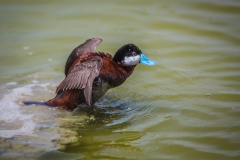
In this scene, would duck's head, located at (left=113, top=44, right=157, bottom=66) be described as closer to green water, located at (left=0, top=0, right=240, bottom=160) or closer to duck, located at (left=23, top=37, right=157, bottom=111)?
duck, located at (left=23, top=37, right=157, bottom=111)

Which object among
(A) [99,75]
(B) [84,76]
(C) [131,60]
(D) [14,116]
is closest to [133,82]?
(C) [131,60]

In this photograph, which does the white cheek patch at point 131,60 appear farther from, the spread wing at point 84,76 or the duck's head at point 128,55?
the spread wing at point 84,76

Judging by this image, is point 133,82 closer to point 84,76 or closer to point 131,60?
point 131,60

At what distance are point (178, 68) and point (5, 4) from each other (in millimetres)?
4107

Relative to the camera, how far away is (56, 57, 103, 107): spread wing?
16.8 feet

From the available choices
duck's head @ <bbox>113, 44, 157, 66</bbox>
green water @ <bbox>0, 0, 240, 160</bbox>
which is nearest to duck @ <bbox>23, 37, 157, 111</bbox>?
duck's head @ <bbox>113, 44, 157, 66</bbox>

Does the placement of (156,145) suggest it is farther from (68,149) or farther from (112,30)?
(112,30)

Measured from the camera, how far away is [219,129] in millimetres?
5043

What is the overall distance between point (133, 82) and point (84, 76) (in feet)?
5.01

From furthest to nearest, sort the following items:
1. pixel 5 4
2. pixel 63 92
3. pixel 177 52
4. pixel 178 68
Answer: pixel 5 4, pixel 177 52, pixel 178 68, pixel 63 92

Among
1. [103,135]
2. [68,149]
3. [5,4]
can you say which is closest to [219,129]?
[103,135]

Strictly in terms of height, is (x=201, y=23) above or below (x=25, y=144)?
above

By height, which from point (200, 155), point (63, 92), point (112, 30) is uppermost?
point (112, 30)

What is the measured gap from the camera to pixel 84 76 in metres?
5.15
